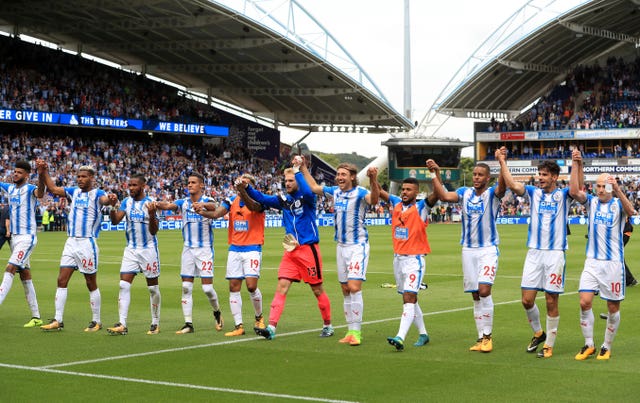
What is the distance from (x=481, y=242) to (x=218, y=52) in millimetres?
52527

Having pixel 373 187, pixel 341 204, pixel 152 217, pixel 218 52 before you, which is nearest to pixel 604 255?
pixel 373 187

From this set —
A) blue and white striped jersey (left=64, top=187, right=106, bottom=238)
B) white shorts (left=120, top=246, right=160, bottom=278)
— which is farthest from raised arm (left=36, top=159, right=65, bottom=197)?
white shorts (left=120, top=246, right=160, bottom=278)

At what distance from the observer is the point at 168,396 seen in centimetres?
918

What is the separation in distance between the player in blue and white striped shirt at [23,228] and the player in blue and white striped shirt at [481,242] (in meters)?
6.52

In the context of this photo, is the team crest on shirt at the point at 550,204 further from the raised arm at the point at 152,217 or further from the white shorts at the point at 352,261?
the raised arm at the point at 152,217

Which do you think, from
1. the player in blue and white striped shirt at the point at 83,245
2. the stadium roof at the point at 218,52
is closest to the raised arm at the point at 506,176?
the player in blue and white striped shirt at the point at 83,245

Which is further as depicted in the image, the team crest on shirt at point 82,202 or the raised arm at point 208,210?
the team crest on shirt at point 82,202

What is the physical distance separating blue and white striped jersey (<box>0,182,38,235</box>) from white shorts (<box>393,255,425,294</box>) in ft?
19.8

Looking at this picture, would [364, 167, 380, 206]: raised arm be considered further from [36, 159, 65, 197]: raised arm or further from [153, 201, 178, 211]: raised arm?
[36, 159, 65, 197]: raised arm

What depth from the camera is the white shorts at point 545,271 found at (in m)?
11.3

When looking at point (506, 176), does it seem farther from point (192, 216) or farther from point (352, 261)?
point (192, 216)

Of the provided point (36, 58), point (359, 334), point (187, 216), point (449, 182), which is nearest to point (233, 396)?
point (359, 334)

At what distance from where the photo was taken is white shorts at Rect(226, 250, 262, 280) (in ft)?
44.4

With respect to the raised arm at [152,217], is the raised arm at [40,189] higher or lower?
higher
